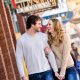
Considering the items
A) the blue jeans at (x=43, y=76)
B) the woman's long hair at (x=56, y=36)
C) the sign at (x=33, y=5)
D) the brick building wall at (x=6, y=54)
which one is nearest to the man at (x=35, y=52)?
the blue jeans at (x=43, y=76)

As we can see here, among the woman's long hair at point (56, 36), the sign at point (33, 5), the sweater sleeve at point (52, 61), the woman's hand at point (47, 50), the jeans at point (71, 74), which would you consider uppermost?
the sign at point (33, 5)

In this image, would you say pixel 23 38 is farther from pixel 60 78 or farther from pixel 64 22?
pixel 64 22

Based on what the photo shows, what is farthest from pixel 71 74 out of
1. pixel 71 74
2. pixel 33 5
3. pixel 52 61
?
pixel 33 5

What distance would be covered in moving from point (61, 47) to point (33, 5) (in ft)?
12.1

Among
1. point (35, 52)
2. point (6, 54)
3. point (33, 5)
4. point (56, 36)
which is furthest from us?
point (33, 5)

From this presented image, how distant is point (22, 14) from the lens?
28.6ft

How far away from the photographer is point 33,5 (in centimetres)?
865

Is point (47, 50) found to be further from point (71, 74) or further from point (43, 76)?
point (71, 74)

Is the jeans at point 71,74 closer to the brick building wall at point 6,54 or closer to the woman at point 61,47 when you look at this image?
the woman at point 61,47

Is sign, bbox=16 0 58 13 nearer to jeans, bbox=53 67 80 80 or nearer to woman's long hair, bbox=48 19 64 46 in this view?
woman's long hair, bbox=48 19 64 46

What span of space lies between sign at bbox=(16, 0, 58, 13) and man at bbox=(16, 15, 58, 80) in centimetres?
362

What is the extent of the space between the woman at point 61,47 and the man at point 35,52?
0.11 meters

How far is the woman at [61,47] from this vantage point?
508cm

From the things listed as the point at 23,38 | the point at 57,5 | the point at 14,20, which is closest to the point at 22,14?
the point at 14,20
